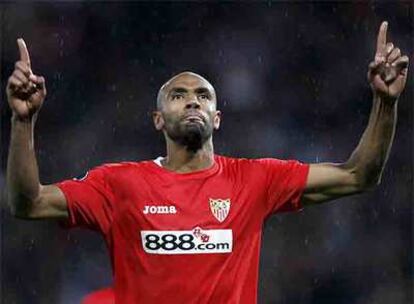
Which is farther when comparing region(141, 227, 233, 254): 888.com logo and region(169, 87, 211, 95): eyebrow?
region(169, 87, 211, 95): eyebrow

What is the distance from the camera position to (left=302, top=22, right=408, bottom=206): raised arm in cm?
357

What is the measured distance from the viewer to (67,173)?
770cm

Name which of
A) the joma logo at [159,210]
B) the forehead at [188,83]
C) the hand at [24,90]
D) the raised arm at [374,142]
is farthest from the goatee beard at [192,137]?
the hand at [24,90]

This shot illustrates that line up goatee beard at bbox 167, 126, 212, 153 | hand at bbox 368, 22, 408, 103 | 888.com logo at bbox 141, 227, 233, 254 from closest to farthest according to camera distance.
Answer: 1. hand at bbox 368, 22, 408, 103
2. 888.com logo at bbox 141, 227, 233, 254
3. goatee beard at bbox 167, 126, 212, 153

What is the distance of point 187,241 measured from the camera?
3.70 m

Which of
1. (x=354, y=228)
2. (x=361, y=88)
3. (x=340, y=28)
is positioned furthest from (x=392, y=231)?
(x=340, y=28)

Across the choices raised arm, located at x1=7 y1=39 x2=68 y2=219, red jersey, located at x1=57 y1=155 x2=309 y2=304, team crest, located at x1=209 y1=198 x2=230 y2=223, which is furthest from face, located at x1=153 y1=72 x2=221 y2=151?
raised arm, located at x1=7 y1=39 x2=68 y2=219

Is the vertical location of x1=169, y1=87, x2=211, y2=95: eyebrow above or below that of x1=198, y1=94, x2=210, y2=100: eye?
above

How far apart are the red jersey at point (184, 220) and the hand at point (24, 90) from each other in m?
0.47

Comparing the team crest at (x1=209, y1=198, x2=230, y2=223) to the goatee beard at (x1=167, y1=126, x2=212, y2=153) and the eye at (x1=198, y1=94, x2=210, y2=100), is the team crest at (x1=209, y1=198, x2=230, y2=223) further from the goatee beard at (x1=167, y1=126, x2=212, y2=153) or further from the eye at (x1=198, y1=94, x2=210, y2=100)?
the eye at (x1=198, y1=94, x2=210, y2=100)

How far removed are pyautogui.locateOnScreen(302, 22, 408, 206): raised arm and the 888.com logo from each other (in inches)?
16.6

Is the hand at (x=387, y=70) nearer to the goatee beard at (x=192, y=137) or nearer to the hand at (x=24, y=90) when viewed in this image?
the goatee beard at (x=192, y=137)

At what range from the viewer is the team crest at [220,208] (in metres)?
3.78

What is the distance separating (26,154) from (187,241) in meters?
0.70
